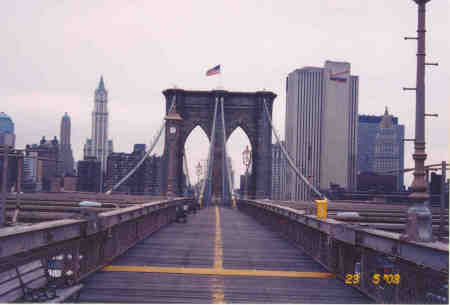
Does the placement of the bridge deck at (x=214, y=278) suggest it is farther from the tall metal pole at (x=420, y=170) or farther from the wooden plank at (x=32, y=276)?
the tall metal pole at (x=420, y=170)

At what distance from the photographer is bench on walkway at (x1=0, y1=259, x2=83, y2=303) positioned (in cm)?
655

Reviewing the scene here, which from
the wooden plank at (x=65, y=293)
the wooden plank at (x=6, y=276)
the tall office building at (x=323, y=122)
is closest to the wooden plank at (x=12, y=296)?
the wooden plank at (x=6, y=276)

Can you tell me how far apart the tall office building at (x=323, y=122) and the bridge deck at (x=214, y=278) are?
8881cm

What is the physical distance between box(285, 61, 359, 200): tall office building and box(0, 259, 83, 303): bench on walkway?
9409 cm

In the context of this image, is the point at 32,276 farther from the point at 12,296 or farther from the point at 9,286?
the point at 12,296

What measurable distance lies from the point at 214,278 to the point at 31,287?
3.22 metres

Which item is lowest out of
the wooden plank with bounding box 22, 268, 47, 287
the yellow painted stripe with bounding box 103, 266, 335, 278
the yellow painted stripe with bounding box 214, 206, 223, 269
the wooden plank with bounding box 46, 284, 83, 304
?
the yellow painted stripe with bounding box 214, 206, 223, 269

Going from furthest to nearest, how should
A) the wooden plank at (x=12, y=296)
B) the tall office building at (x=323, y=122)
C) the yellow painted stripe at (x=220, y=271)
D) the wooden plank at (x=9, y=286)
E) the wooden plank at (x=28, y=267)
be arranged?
the tall office building at (x=323, y=122) → the yellow painted stripe at (x=220, y=271) → the wooden plank at (x=28, y=267) → the wooden plank at (x=9, y=286) → the wooden plank at (x=12, y=296)

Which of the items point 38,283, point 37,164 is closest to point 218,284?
point 38,283

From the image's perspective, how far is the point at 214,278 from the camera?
9.20m

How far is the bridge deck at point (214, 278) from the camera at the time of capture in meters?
7.76

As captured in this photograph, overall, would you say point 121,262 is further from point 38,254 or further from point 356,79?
point 356,79

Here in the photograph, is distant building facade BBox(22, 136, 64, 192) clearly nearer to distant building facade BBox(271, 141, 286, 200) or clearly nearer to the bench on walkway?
the bench on walkway
